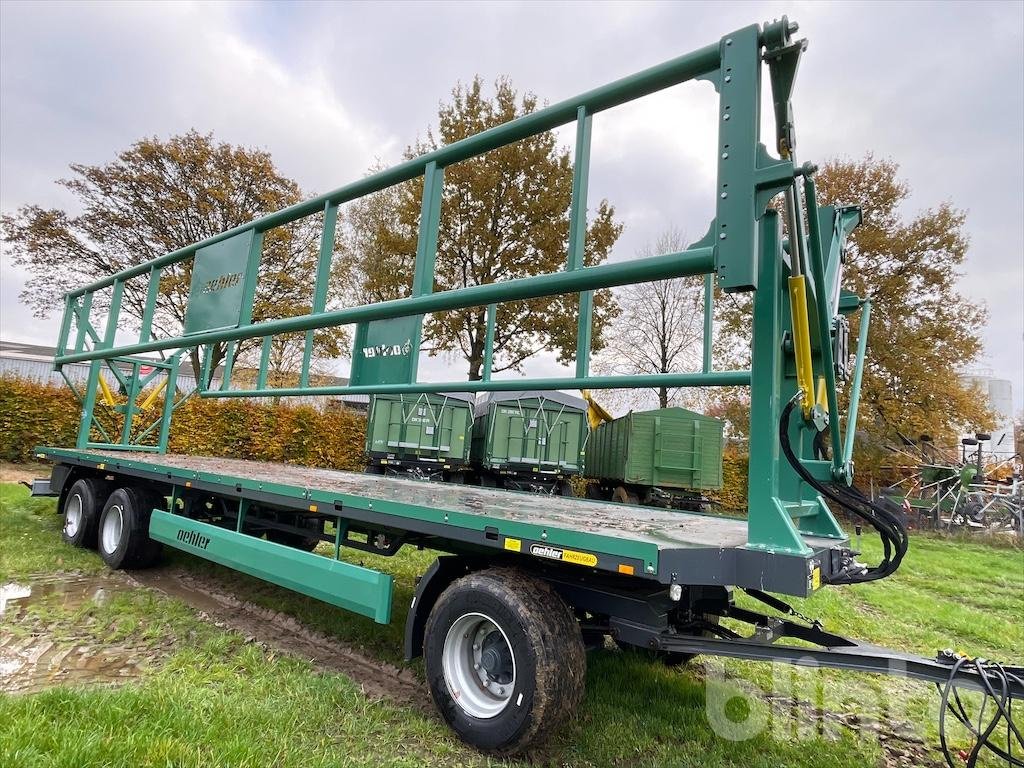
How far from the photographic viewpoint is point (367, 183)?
12.1 feet

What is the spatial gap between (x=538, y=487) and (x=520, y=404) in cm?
195

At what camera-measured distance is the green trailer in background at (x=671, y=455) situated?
12852 millimetres

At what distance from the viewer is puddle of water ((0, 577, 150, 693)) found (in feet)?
10.8

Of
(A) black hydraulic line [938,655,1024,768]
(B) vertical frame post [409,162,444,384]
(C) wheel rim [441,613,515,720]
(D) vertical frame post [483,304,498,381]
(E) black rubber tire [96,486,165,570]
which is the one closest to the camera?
(A) black hydraulic line [938,655,1024,768]

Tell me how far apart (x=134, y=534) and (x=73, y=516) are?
167cm

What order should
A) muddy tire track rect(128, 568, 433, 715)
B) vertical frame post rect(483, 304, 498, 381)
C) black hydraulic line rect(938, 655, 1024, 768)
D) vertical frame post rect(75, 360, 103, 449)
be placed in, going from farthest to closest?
vertical frame post rect(75, 360, 103, 449)
vertical frame post rect(483, 304, 498, 381)
muddy tire track rect(128, 568, 433, 715)
black hydraulic line rect(938, 655, 1024, 768)

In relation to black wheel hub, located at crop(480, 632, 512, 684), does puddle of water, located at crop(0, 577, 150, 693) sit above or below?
below

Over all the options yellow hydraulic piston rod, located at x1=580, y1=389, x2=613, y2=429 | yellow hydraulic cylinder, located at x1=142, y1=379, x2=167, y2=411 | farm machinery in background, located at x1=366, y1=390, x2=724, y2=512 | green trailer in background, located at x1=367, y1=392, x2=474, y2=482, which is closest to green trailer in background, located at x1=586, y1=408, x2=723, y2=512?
farm machinery in background, located at x1=366, y1=390, x2=724, y2=512

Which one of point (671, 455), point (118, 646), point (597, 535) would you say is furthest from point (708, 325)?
point (671, 455)

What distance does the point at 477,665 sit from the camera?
2.93 meters

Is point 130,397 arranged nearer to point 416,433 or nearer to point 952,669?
point 416,433

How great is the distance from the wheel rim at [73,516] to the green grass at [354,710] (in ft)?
3.79

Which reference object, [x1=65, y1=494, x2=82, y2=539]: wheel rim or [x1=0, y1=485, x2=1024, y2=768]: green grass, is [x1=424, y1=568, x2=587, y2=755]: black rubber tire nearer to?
[x1=0, y1=485, x2=1024, y2=768]: green grass

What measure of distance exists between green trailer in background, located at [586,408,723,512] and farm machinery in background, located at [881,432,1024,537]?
4.82 m
